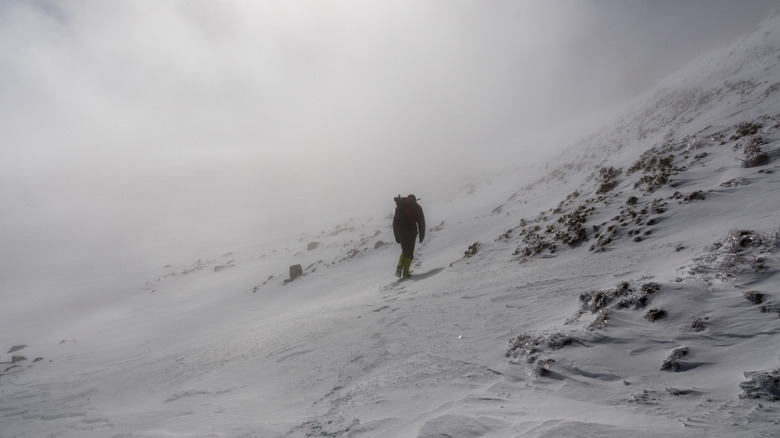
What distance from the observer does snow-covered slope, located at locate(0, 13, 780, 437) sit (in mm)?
3039

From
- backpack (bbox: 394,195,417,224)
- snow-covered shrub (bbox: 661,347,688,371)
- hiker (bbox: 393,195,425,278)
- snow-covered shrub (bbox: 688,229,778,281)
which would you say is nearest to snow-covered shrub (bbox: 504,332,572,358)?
snow-covered shrub (bbox: 661,347,688,371)

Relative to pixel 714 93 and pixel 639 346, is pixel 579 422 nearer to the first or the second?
pixel 639 346

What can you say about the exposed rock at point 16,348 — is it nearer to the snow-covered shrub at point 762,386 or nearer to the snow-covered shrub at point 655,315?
the snow-covered shrub at point 655,315

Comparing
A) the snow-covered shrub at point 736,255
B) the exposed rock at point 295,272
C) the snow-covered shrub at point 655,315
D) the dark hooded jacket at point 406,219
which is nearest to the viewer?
the snow-covered shrub at point 655,315

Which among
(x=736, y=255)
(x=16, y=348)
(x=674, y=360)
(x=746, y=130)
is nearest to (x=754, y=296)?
(x=736, y=255)

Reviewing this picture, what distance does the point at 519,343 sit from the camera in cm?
417

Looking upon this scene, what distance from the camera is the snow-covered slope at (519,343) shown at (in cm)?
304

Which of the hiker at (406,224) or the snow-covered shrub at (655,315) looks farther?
the hiker at (406,224)

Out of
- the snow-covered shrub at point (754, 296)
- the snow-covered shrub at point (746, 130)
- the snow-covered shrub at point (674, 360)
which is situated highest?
the snow-covered shrub at point (746, 130)

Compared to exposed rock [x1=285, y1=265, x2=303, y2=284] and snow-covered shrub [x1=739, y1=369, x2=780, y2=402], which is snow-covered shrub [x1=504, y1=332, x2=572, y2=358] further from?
exposed rock [x1=285, y1=265, x2=303, y2=284]

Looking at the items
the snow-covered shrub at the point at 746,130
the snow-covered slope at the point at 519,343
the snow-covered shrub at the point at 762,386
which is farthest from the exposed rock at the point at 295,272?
the snow-covered shrub at the point at 746,130

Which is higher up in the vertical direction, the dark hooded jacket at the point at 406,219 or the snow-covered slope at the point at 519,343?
the dark hooded jacket at the point at 406,219

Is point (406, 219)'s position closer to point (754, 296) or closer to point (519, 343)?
point (519, 343)

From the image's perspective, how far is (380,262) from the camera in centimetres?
1355
